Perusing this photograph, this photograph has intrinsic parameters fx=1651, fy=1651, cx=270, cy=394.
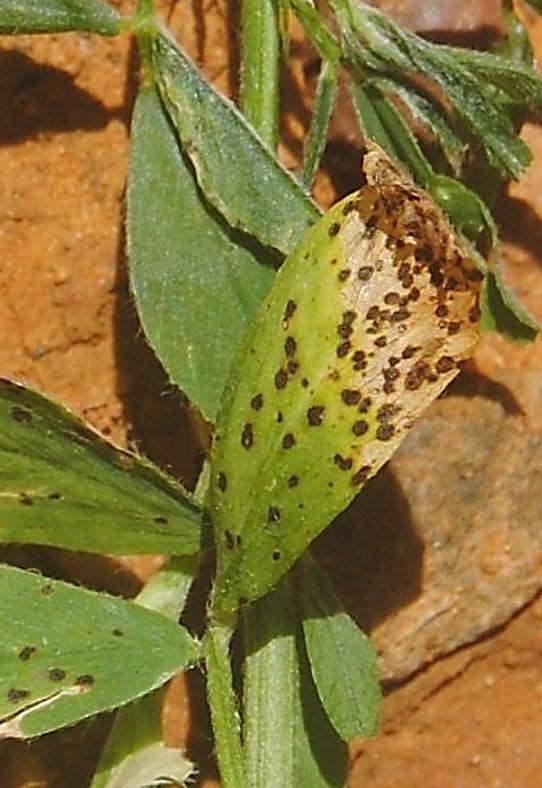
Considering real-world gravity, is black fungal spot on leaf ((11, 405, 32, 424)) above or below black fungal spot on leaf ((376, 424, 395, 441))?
above

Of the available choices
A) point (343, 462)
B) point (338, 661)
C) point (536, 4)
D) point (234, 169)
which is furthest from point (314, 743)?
point (536, 4)

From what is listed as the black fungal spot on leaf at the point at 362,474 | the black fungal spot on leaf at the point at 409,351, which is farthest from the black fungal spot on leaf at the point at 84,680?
the black fungal spot on leaf at the point at 409,351

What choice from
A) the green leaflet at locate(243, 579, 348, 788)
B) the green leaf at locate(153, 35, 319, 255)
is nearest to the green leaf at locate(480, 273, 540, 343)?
the green leaf at locate(153, 35, 319, 255)

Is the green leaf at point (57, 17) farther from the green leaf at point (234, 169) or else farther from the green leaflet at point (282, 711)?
the green leaflet at point (282, 711)

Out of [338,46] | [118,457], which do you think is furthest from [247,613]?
[338,46]

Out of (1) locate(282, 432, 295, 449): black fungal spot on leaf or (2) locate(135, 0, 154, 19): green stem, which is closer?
(1) locate(282, 432, 295, 449): black fungal spot on leaf

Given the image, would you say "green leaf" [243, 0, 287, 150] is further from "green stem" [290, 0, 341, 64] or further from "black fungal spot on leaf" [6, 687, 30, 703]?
"black fungal spot on leaf" [6, 687, 30, 703]
